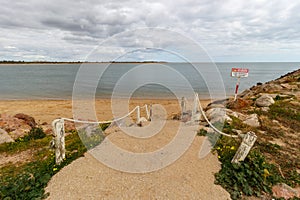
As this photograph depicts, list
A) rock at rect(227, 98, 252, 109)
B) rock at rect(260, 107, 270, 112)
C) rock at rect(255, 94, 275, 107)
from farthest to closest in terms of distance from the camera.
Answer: rock at rect(227, 98, 252, 109)
rock at rect(255, 94, 275, 107)
rock at rect(260, 107, 270, 112)

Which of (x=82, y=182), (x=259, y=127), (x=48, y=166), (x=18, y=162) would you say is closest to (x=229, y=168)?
(x=82, y=182)

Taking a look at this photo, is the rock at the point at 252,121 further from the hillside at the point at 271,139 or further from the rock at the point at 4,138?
the rock at the point at 4,138

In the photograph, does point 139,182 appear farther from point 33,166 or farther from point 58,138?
point 33,166

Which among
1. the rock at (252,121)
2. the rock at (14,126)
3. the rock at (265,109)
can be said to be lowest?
the rock at (14,126)

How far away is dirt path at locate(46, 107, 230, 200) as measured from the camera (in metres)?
3.45

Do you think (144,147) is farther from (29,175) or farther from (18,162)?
(18,162)

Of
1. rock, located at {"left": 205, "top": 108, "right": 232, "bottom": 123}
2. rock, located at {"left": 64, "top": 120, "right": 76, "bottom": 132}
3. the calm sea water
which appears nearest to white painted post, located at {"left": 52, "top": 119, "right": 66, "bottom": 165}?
the calm sea water

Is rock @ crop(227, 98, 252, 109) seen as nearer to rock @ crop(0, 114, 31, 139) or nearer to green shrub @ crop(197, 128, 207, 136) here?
green shrub @ crop(197, 128, 207, 136)

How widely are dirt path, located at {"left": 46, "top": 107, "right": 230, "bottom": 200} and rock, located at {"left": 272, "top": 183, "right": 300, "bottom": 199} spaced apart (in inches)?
41.6

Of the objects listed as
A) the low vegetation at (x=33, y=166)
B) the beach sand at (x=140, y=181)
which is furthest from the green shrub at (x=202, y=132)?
the low vegetation at (x=33, y=166)

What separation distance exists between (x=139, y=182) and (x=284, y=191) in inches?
114

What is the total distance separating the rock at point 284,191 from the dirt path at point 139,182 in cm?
106

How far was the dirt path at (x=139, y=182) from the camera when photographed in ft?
11.3

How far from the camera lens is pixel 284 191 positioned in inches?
146
